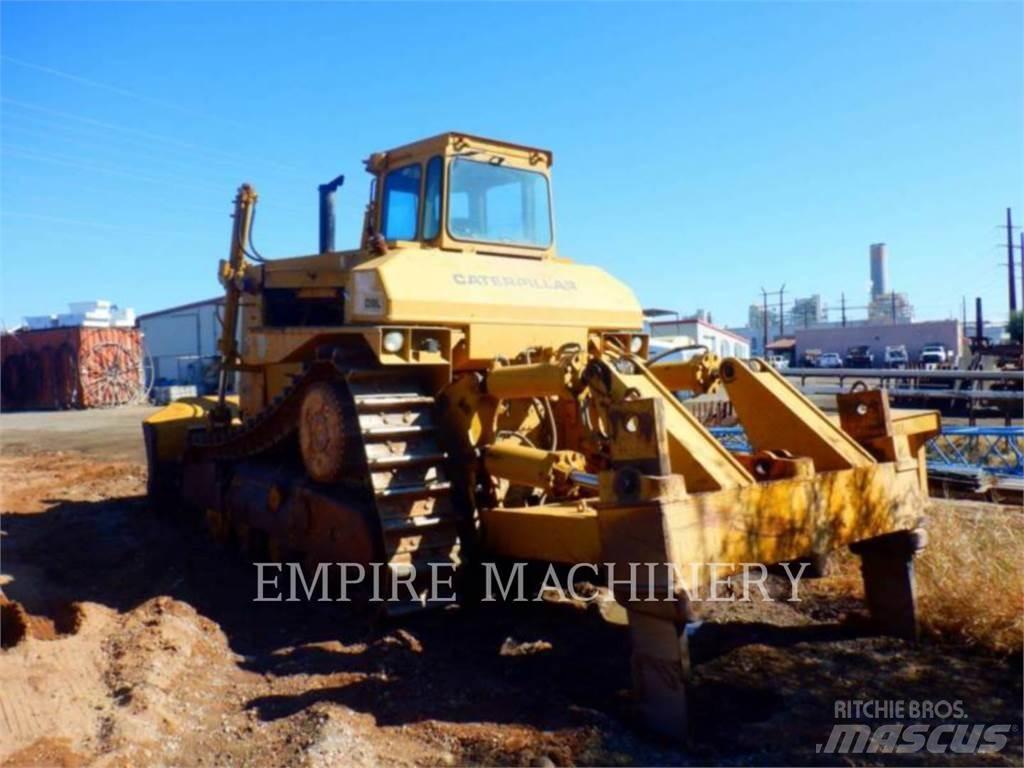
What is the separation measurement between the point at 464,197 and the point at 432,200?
0.24m

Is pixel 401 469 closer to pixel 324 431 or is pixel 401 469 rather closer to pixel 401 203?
pixel 324 431

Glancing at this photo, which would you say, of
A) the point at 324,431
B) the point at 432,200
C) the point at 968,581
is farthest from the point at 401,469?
the point at 968,581

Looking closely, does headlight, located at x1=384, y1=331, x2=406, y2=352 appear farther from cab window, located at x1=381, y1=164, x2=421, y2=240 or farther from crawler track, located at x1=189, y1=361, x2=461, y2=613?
cab window, located at x1=381, y1=164, x2=421, y2=240

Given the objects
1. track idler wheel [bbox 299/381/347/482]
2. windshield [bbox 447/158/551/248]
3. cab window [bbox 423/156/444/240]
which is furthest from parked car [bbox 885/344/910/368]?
track idler wheel [bbox 299/381/347/482]

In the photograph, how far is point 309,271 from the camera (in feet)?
23.5

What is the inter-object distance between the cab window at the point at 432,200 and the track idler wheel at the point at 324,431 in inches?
56.4

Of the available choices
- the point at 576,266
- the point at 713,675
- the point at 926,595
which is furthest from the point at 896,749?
the point at 576,266

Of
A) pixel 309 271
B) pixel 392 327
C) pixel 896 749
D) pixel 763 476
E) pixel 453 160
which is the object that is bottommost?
pixel 896 749

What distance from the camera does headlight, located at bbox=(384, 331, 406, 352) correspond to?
5691 millimetres

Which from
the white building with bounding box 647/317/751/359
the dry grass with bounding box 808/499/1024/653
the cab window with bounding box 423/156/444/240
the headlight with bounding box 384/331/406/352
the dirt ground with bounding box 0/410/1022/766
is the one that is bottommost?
the dirt ground with bounding box 0/410/1022/766

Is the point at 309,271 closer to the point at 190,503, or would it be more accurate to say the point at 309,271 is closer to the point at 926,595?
the point at 190,503

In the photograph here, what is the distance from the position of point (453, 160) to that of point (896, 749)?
15.5 ft

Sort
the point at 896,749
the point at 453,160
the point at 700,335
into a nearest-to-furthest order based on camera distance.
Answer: the point at 896,749
the point at 453,160
the point at 700,335

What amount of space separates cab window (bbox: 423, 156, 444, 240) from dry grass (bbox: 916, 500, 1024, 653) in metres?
4.01
